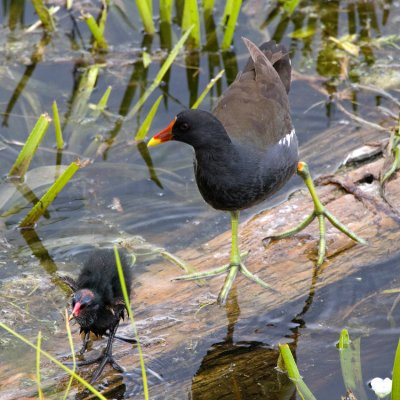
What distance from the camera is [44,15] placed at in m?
5.58

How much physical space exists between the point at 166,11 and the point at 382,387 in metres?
3.37

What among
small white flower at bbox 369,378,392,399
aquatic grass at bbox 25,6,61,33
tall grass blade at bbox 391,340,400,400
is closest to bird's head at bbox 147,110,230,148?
small white flower at bbox 369,378,392,399

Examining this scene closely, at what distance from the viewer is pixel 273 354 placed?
10.7 feet

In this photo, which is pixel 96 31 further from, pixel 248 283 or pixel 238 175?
pixel 248 283

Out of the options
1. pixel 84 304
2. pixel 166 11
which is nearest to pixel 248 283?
pixel 84 304

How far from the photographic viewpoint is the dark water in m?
3.28

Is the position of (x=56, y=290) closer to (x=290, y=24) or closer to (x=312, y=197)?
(x=312, y=197)

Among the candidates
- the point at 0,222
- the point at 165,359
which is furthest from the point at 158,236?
the point at 165,359

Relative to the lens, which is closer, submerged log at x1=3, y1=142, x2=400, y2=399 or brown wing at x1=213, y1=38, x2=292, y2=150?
submerged log at x1=3, y1=142, x2=400, y2=399

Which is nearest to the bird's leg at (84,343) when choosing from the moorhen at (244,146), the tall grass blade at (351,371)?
the moorhen at (244,146)

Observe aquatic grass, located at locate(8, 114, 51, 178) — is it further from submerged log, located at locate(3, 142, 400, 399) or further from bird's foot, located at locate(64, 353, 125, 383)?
bird's foot, located at locate(64, 353, 125, 383)

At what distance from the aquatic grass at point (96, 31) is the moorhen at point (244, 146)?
1.40 metres

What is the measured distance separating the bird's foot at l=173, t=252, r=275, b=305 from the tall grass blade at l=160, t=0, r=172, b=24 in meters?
2.32

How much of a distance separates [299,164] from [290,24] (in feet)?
7.36
